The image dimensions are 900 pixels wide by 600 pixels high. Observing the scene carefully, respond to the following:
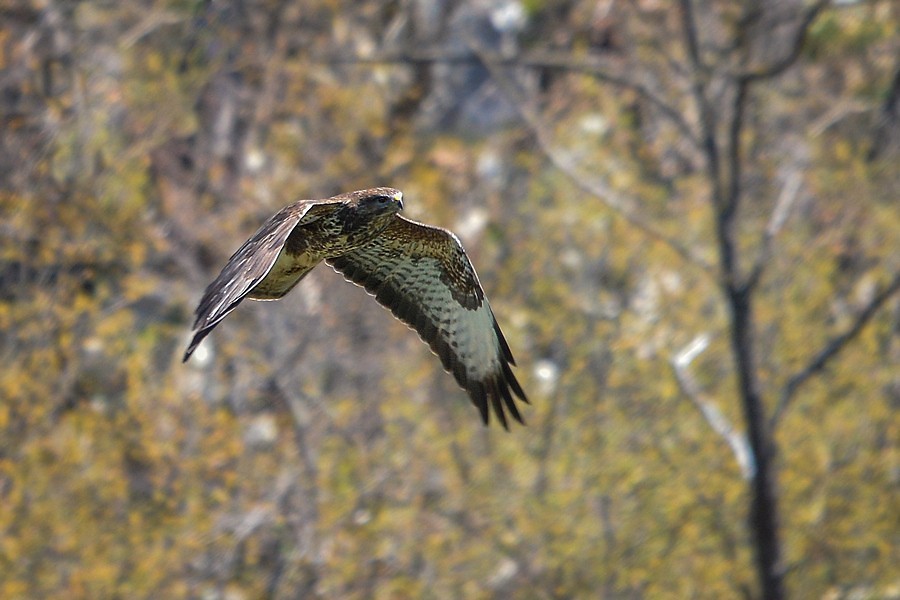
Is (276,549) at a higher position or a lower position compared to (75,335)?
lower

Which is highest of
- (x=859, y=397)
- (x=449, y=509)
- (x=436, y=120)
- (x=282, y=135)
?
(x=436, y=120)

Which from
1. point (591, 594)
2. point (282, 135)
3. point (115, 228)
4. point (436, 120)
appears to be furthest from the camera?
point (436, 120)

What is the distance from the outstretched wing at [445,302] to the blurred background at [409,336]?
2.60 meters

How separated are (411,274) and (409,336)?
16.4 ft

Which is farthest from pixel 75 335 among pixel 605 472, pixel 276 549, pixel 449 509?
pixel 605 472

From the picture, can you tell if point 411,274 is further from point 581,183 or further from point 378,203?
point 581,183

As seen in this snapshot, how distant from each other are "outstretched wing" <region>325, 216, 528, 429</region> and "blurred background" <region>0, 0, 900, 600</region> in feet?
8.53

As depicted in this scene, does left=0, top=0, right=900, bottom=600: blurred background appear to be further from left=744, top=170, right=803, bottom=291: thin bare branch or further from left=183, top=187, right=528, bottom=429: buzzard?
left=183, top=187, right=528, bottom=429: buzzard

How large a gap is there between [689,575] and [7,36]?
6.32m

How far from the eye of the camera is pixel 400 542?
1156 centimetres

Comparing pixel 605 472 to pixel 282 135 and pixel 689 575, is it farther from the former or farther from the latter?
pixel 282 135

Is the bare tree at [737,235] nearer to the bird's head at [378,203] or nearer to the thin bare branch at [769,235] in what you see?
the thin bare branch at [769,235]

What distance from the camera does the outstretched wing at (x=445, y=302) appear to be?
24.2 ft

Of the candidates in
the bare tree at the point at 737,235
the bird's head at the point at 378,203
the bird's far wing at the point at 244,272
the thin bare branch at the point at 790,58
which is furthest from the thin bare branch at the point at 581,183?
the bird's far wing at the point at 244,272
